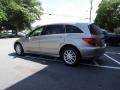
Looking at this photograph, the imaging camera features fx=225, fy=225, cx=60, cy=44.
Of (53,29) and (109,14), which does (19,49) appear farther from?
(109,14)

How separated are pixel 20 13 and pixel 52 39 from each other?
36034mm

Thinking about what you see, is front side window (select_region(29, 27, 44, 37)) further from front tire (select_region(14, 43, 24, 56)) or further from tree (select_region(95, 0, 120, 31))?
tree (select_region(95, 0, 120, 31))

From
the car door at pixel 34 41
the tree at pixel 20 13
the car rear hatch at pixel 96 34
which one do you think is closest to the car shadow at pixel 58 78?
the car rear hatch at pixel 96 34

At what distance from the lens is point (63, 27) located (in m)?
9.30

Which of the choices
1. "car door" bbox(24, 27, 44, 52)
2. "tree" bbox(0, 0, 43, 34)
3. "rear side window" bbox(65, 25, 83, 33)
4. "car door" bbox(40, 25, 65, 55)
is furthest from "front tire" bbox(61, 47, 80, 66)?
"tree" bbox(0, 0, 43, 34)

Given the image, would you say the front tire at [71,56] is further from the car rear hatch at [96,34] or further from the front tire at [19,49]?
the front tire at [19,49]

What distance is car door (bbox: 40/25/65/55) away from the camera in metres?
9.29

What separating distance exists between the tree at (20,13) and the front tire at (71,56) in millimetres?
32288

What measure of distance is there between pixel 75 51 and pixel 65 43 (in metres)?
0.55

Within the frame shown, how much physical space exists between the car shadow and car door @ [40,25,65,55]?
2.48ft

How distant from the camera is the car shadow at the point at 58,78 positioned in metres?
6.09

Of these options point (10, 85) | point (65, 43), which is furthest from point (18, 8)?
point (10, 85)

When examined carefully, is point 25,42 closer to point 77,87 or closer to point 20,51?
point 20,51

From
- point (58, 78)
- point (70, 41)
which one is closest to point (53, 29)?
point (70, 41)
